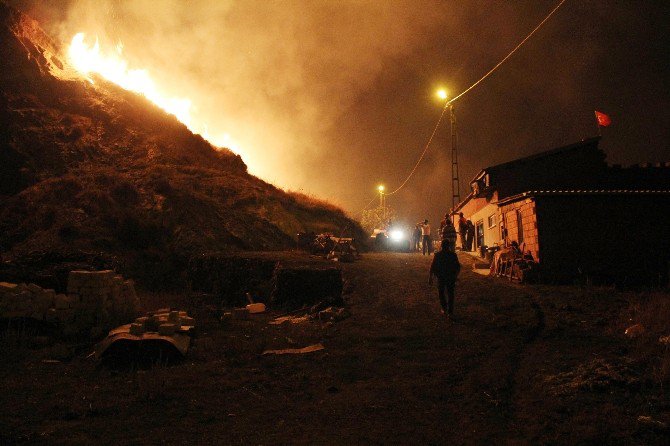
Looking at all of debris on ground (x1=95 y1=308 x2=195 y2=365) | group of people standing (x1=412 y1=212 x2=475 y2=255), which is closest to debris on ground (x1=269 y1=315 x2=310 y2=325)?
debris on ground (x1=95 y1=308 x2=195 y2=365)

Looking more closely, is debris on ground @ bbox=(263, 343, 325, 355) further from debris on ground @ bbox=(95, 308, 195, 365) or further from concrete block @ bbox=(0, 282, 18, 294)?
concrete block @ bbox=(0, 282, 18, 294)

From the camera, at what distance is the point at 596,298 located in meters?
12.3

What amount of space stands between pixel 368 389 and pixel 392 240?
2594 cm

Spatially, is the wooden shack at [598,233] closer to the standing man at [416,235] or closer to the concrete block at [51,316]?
the standing man at [416,235]

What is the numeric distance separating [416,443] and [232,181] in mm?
24793

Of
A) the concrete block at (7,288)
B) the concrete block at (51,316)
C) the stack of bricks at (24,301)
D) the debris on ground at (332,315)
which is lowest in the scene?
the debris on ground at (332,315)

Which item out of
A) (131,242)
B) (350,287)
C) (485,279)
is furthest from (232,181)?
(485,279)

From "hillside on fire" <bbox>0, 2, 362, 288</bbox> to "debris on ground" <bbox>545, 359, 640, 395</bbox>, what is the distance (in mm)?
12588

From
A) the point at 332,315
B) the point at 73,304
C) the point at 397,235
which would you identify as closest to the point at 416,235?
the point at 397,235

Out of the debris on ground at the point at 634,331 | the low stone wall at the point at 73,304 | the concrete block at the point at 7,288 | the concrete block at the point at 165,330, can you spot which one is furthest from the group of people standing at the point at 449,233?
the concrete block at the point at 7,288

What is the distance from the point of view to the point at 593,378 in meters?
5.78

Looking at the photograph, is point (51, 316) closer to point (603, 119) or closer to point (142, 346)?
point (142, 346)

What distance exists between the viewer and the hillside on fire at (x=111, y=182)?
63.2 ft

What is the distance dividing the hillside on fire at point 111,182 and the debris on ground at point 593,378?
41.3 ft
